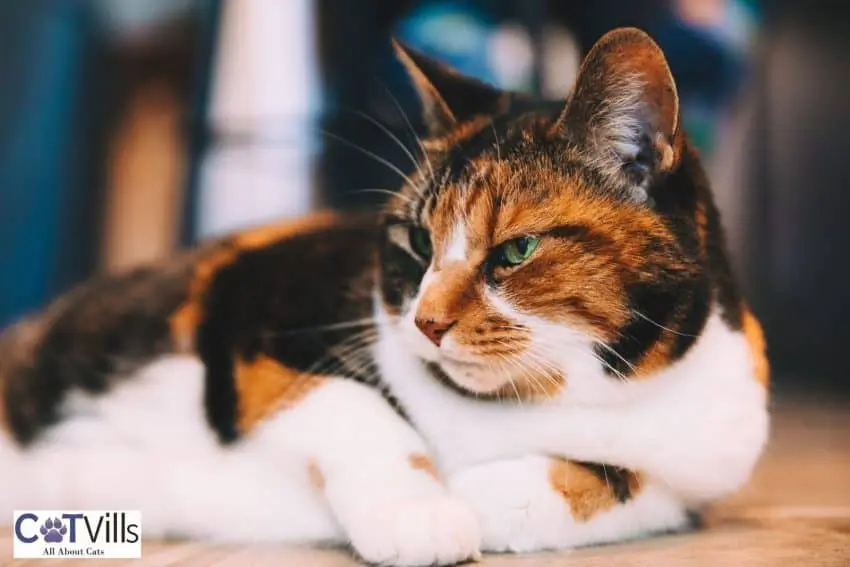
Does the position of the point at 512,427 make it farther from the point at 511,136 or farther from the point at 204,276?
the point at 204,276

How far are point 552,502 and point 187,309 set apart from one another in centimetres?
48

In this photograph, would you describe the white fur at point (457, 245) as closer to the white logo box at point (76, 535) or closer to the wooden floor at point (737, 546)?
the wooden floor at point (737, 546)

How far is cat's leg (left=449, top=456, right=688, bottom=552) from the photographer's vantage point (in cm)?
68

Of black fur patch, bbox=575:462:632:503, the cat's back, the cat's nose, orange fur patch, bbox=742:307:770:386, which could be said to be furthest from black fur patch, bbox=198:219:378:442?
orange fur patch, bbox=742:307:770:386

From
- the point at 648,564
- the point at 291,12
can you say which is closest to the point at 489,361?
the point at 648,564

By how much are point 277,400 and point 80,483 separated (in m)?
0.24

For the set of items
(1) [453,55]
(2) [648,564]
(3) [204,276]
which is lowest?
(2) [648,564]

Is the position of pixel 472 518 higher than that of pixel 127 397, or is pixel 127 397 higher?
pixel 127 397

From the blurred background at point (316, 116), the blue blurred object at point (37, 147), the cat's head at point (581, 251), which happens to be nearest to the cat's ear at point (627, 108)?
the cat's head at point (581, 251)

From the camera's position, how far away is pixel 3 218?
4.20 ft

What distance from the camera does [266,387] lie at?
0.83m

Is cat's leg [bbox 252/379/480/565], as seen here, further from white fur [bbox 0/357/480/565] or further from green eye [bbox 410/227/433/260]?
green eye [bbox 410/227/433/260]

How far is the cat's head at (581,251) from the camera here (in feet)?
2.21

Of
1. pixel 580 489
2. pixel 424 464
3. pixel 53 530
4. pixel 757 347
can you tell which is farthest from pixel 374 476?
pixel 757 347
